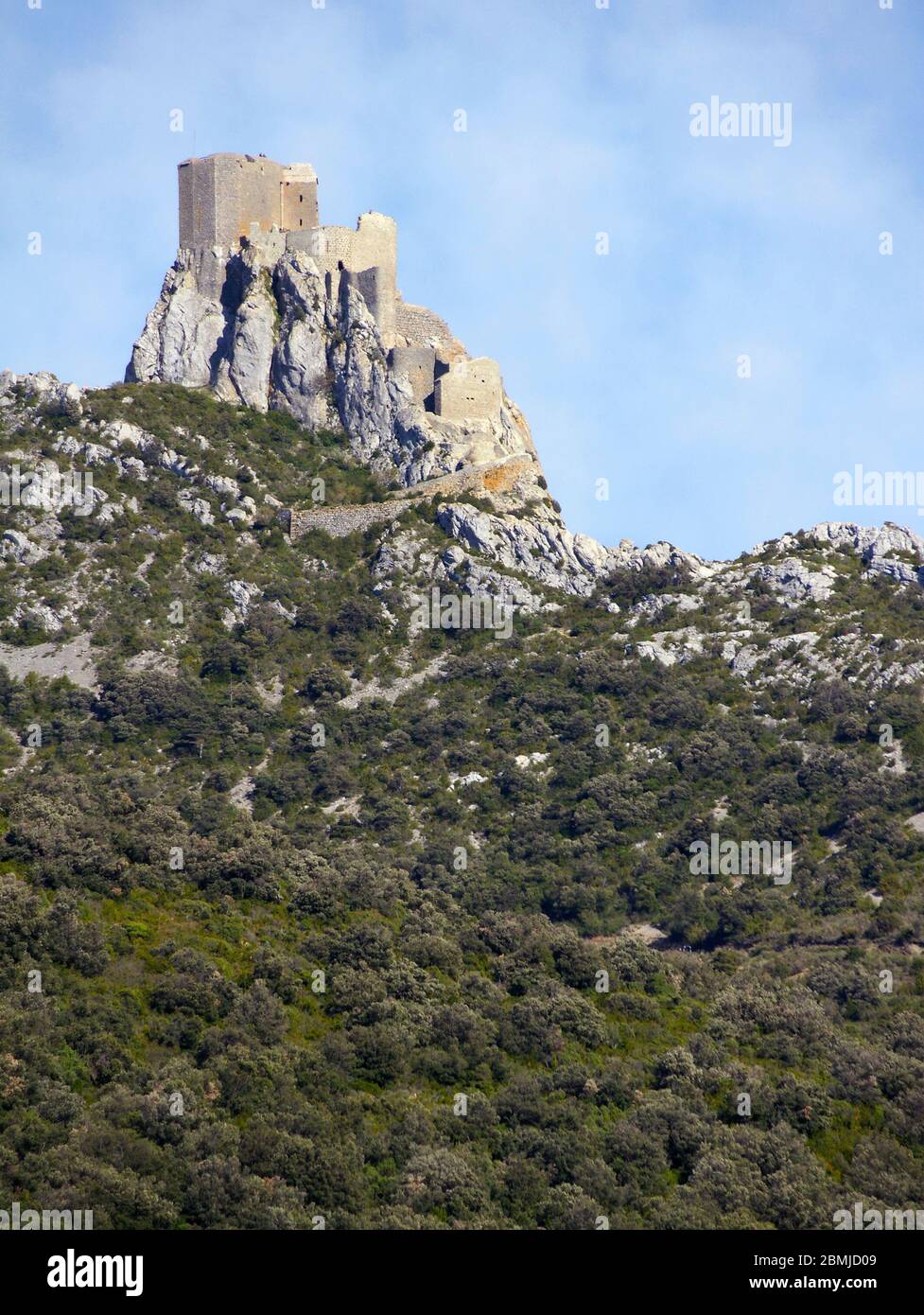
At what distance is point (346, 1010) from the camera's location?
4181 centimetres

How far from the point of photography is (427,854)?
61.6 m

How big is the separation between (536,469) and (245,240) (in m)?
16.0

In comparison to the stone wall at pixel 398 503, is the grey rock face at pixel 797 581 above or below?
below

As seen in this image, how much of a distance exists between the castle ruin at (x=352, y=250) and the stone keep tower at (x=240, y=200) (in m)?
0.04

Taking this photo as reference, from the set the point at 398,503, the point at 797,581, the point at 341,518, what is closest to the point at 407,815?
the point at 398,503

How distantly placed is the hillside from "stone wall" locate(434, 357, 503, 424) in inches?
181

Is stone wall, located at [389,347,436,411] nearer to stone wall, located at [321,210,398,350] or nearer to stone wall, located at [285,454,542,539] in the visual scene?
stone wall, located at [321,210,398,350]

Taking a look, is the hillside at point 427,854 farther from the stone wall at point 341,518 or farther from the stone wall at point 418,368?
the stone wall at point 418,368

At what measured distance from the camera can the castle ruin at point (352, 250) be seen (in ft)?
263

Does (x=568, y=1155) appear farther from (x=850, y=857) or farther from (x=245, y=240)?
(x=245, y=240)

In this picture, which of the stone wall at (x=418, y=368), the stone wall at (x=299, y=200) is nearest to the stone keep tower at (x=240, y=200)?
the stone wall at (x=299, y=200)

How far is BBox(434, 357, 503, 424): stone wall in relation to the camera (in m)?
79.9
